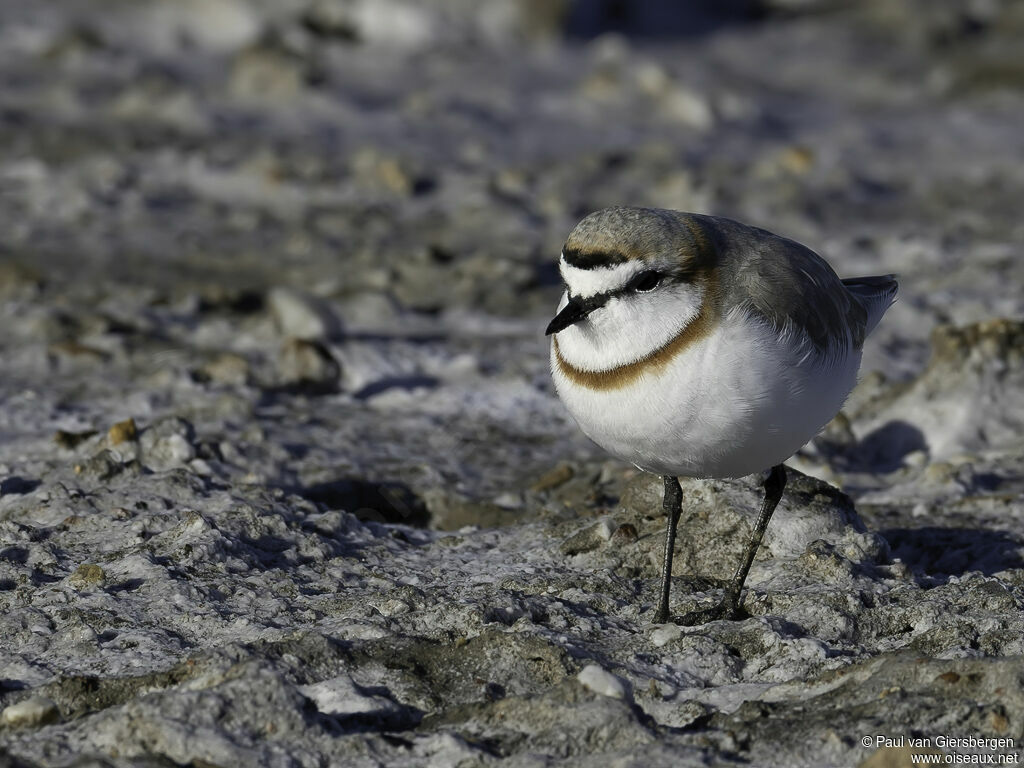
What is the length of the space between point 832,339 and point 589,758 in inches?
61.5

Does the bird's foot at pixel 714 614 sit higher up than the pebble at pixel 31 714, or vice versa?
the bird's foot at pixel 714 614

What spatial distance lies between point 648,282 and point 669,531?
83 cm

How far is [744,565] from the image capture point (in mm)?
4152

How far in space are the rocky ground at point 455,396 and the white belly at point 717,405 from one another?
51cm

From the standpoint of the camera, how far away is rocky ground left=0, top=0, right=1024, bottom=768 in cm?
341

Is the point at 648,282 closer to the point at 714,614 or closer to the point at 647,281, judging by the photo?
the point at 647,281

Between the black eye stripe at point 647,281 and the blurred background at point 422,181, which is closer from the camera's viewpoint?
the black eye stripe at point 647,281

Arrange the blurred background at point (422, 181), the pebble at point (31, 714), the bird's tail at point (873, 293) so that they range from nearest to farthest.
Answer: the pebble at point (31, 714) → the bird's tail at point (873, 293) → the blurred background at point (422, 181)

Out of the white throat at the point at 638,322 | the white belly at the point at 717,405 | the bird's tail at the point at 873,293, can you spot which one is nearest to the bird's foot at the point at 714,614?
the white belly at the point at 717,405

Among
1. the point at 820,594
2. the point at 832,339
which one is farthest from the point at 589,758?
the point at 832,339

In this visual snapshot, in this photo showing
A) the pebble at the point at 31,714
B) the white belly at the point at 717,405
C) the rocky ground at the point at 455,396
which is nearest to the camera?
the pebble at the point at 31,714

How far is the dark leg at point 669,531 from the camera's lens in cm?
406

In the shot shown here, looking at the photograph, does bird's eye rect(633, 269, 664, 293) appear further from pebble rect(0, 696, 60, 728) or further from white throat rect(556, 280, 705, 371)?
pebble rect(0, 696, 60, 728)

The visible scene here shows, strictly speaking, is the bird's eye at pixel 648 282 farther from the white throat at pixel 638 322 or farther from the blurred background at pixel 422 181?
the blurred background at pixel 422 181
